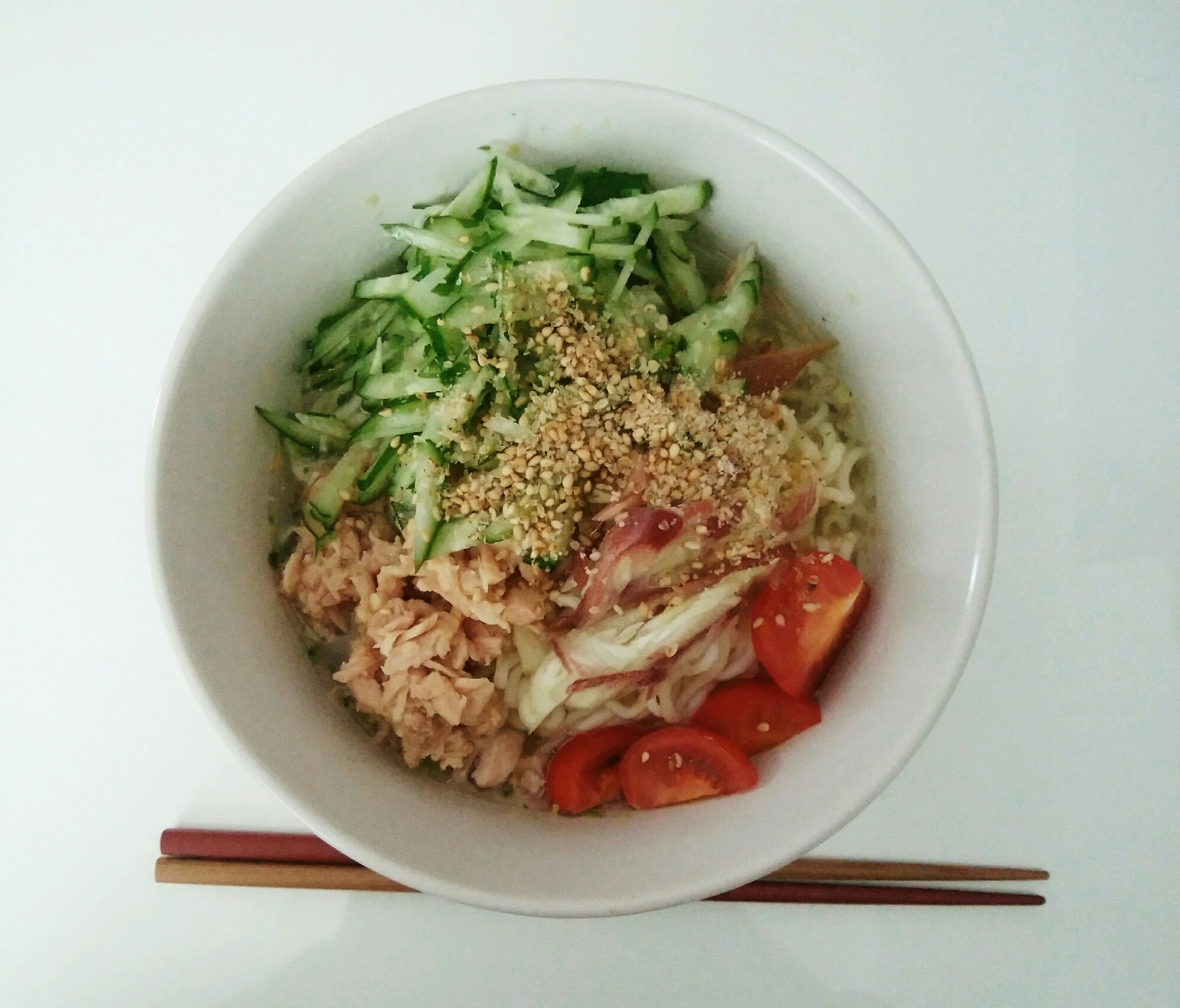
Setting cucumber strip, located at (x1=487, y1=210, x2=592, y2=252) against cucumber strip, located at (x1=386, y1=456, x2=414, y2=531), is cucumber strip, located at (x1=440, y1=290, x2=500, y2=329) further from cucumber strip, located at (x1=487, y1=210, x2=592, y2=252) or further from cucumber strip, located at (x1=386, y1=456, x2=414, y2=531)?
cucumber strip, located at (x1=386, y1=456, x2=414, y2=531)

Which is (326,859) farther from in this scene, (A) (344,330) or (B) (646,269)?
(B) (646,269)

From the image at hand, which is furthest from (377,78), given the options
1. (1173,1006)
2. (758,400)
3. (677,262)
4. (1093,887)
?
(1173,1006)

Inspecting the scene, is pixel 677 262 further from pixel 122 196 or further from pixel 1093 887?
pixel 1093 887

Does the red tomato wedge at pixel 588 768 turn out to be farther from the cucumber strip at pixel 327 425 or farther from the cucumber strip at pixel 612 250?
the cucumber strip at pixel 612 250

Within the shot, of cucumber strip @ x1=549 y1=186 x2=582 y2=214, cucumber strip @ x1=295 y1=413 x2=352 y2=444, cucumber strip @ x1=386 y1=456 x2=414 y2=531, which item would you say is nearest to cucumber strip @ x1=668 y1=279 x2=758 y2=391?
cucumber strip @ x1=549 y1=186 x2=582 y2=214

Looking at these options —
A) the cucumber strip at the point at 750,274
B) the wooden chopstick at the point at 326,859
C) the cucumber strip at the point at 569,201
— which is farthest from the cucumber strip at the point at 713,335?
the wooden chopstick at the point at 326,859

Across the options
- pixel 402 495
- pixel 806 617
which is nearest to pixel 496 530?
pixel 402 495
